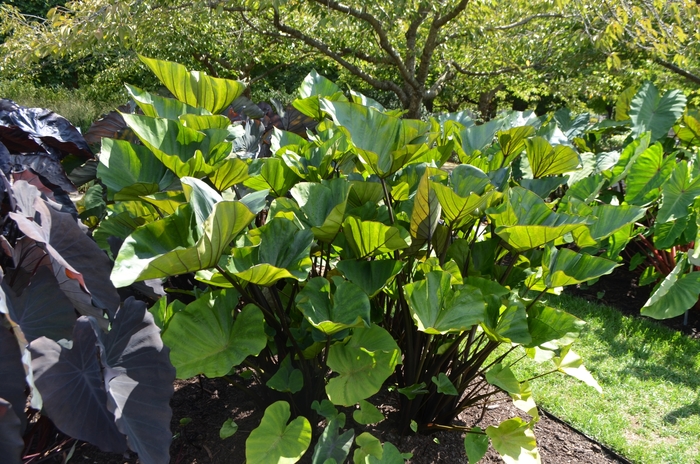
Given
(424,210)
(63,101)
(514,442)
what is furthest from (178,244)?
(63,101)

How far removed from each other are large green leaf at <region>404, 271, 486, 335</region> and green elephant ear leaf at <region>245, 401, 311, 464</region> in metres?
0.50

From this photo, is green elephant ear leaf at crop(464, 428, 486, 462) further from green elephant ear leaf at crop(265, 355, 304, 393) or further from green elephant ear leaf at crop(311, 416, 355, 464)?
green elephant ear leaf at crop(265, 355, 304, 393)

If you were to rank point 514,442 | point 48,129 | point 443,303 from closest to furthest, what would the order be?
1. point 443,303
2. point 514,442
3. point 48,129

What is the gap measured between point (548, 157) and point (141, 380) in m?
1.72

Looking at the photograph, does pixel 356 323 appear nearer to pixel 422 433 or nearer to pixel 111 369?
pixel 111 369

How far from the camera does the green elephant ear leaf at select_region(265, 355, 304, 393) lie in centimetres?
172

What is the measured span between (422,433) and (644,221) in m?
3.49

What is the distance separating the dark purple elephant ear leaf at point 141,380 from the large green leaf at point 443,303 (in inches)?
27.6

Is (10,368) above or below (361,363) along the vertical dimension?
above

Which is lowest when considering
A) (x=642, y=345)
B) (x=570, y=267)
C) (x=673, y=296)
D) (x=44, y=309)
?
(x=642, y=345)

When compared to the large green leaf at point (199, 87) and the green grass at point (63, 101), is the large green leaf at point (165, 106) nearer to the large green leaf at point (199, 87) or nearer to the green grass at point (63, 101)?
the large green leaf at point (199, 87)

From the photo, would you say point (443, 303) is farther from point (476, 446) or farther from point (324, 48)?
point (324, 48)

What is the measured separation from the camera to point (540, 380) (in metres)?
3.08

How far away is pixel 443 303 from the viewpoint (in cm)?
162
